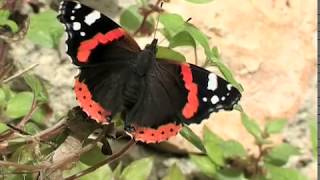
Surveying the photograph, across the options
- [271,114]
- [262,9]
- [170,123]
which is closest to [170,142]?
[271,114]

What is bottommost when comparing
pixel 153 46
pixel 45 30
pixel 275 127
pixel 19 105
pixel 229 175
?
pixel 229 175

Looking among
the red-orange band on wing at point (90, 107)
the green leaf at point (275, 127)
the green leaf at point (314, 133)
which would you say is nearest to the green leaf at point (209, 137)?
the green leaf at point (275, 127)

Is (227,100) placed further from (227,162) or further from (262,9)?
(262,9)

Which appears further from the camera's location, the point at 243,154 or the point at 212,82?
the point at 243,154

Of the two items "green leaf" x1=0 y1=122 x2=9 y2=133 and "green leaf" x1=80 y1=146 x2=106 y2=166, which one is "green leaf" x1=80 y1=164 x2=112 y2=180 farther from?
"green leaf" x1=0 y1=122 x2=9 y2=133

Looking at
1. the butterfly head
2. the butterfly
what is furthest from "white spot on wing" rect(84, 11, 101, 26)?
the butterfly head

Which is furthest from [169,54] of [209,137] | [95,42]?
[209,137]

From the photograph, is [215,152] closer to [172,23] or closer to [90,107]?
[172,23]
